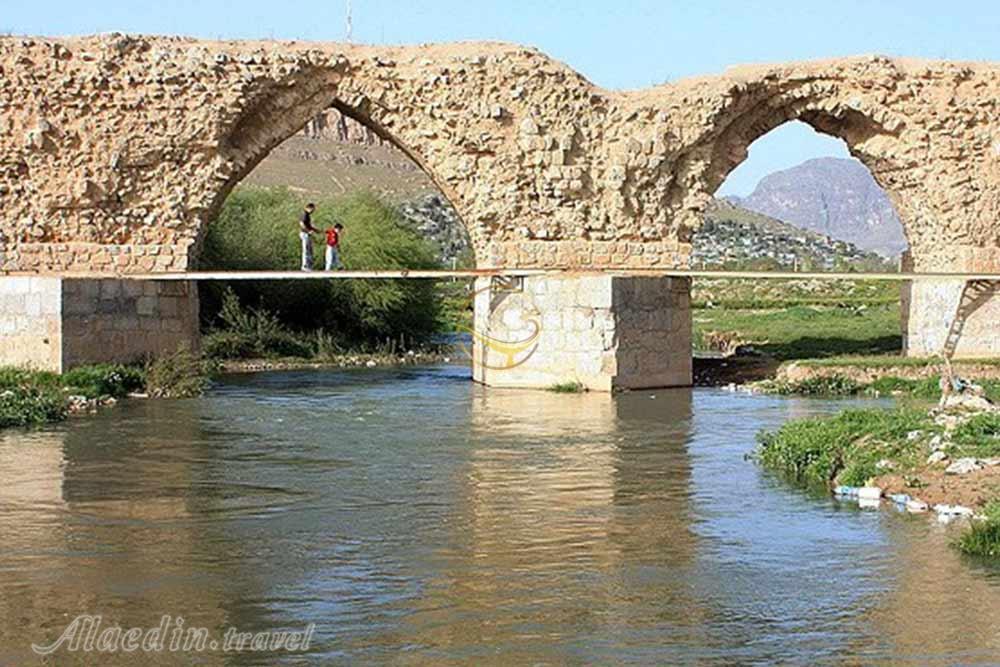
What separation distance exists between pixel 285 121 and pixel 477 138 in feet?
8.96

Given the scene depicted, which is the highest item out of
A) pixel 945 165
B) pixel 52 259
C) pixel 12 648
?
pixel 945 165

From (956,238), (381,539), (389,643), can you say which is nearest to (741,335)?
(956,238)

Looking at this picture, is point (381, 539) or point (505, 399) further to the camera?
point (505, 399)

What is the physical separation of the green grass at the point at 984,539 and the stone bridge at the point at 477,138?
1338cm

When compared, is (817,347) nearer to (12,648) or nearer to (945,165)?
(945,165)

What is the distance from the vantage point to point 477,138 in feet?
76.2

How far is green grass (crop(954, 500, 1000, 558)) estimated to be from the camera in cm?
992

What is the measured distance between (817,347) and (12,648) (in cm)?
1953

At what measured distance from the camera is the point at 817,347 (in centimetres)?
2628

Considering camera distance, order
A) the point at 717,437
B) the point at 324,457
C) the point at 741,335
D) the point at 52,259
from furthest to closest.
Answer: the point at 741,335, the point at 52,259, the point at 717,437, the point at 324,457

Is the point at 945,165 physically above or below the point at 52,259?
above

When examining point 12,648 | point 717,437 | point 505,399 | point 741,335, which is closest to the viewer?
point 12,648

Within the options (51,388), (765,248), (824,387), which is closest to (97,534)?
(51,388)

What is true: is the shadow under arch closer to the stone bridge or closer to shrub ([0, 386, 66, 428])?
the stone bridge
